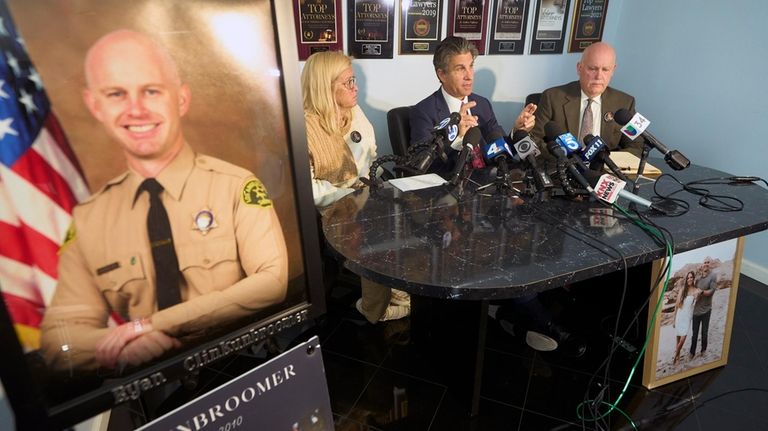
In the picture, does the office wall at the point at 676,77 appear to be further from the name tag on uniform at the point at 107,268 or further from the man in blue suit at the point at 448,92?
the name tag on uniform at the point at 107,268

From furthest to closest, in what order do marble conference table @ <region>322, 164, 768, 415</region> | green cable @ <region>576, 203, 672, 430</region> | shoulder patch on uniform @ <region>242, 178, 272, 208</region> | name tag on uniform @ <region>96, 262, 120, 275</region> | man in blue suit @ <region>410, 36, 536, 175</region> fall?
man in blue suit @ <region>410, 36, 536, 175</region> → green cable @ <region>576, 203, 672, 430</region> → marble conference table @ <region>322, 164, 768, 415</region> → shoulder patch on uniform @ <region>242, 178, 272, 208</region> → name tag on uniform @ <region>96, 262, 120, 275</region>

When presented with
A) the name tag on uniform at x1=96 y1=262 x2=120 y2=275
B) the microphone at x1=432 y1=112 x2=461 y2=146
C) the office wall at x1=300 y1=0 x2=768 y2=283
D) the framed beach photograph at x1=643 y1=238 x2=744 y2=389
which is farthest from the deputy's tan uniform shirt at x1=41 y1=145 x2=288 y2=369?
the office wall at x1=300 y1=0 x2=768 y2=283

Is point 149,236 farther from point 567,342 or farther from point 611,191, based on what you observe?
point 567,342

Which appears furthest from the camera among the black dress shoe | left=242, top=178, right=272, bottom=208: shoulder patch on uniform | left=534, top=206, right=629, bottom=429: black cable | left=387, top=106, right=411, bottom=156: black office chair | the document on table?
left=387, top=106, right=411, bottom=156: black office chair

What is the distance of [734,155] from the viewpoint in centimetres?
267

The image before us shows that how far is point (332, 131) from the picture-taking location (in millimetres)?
2025

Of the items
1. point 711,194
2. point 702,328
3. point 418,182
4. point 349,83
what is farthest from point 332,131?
point 702,328

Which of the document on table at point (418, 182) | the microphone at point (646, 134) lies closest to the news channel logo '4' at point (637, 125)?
the microphone at point (646, 134)

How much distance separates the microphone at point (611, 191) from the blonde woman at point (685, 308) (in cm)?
32

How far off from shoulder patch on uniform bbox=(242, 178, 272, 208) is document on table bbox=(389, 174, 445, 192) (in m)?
1.05

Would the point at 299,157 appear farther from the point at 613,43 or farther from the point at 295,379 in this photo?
the point at 613,43

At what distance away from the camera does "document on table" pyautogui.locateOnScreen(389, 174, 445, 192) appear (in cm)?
186

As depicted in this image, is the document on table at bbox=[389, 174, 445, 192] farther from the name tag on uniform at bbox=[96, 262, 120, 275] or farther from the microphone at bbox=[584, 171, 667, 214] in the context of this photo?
the name tag on uniform at bbox=[96, 262, 120, 275]

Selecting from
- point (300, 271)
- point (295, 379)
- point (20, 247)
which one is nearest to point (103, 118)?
point (20, 247)
